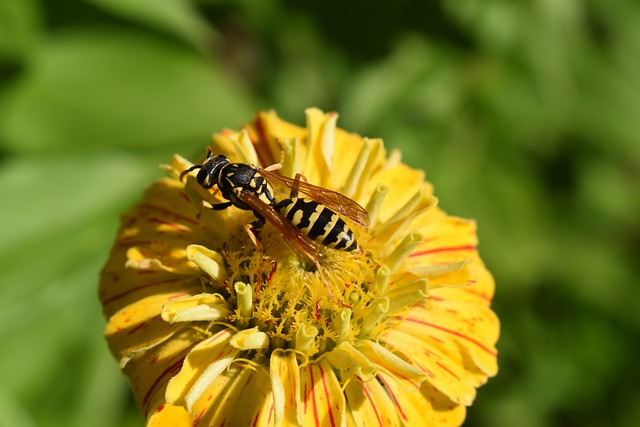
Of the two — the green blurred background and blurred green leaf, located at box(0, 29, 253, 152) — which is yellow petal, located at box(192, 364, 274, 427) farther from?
blurred green leaf, located at box(0, 29, 253, 152)

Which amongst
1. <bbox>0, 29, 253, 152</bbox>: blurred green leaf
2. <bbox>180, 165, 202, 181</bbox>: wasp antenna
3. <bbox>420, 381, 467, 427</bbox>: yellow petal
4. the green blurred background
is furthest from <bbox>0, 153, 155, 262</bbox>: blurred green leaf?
<bbox>420, 381, 467, 427</bbox>: yellow petal

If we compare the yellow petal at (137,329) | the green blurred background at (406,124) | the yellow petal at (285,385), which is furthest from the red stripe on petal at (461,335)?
the green blurred background at (406,124)

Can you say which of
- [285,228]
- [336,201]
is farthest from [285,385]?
[336,201]

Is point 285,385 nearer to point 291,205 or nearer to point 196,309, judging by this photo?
point 196,309

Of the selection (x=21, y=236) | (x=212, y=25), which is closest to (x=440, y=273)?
→ (x=21, y=236)

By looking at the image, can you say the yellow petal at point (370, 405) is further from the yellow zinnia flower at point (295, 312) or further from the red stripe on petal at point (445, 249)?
the red stripe on petal at point (445, 249)
